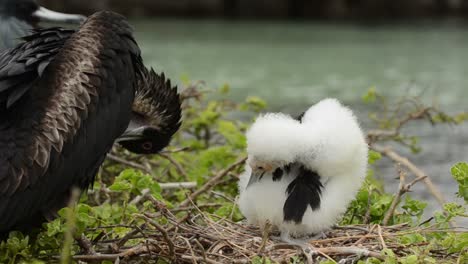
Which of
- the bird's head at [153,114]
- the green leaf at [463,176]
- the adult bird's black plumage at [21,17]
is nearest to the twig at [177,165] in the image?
the bird's head at [153,114]

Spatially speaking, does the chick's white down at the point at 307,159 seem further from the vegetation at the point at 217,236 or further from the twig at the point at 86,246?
the twig at the point at 86,246

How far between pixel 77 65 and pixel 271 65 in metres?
11.4

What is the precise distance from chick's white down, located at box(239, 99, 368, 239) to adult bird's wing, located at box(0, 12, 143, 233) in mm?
580

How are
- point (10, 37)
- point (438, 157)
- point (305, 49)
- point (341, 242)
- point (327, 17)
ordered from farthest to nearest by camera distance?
point (327, 17), point (305, 49), point (438, 157), point (10, 37), point (341, 242)

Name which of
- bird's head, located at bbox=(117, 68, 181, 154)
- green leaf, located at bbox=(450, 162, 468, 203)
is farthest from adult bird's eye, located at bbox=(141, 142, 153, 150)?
green leaf, located at bbox=(450, 162, 468, 203)

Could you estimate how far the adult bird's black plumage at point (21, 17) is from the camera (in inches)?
235

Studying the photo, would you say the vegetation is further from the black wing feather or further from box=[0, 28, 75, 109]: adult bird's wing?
box=[0, 28, 75, 109]: adult bird's wing

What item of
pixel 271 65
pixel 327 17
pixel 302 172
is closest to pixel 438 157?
pixel 302 172

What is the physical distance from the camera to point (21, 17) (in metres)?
6.17

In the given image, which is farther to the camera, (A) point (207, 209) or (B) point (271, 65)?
(B) point (271, 65)

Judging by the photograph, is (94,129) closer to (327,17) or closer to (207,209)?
(207,209)

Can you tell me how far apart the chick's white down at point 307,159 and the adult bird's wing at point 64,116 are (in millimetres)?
580

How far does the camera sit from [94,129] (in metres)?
3.84

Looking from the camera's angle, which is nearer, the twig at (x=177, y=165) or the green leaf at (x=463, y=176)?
the green leaf at (x=463, y=176)
